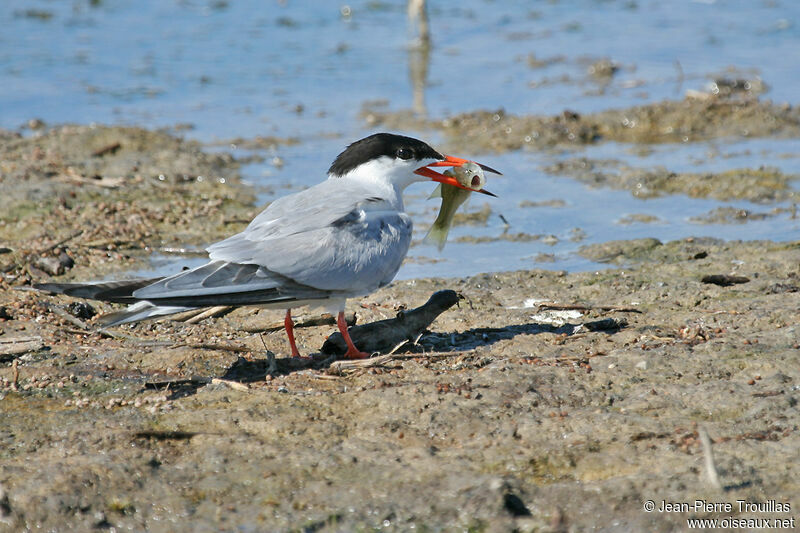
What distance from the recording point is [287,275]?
4332 millimetres

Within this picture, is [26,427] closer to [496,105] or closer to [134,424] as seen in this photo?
[134,424]

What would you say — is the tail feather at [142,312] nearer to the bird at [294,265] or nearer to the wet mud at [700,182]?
the bird at [294,265]

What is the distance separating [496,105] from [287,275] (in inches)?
234

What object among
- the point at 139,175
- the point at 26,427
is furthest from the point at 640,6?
the point at 26,427

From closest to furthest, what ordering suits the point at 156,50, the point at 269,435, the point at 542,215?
the point at 269,435
the point at 542,215
the point at 156,50

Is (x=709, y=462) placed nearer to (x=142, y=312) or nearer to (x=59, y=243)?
(x=142, y=312)

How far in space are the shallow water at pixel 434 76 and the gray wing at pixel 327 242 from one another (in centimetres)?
154

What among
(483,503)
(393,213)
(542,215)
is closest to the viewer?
(483,503)

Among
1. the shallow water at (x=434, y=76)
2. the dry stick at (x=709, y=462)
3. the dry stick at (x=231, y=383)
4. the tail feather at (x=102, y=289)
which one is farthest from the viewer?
the shallow water at (x=434, y=76)

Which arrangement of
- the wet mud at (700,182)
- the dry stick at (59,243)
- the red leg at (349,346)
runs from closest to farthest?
the red leg at (349,346) → the dry stick at (59,243) → the wet mud at (700,182)

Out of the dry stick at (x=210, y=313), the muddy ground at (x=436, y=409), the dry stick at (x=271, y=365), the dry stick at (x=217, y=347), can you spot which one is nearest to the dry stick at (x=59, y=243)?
the muddy ground at (x=436, y=409)

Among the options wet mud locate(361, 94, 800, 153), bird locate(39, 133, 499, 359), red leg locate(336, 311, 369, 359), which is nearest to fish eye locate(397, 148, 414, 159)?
bird locate(39, 133, 499, 359)

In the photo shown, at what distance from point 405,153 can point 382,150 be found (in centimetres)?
12

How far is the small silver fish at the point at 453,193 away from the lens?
5.20 metres
